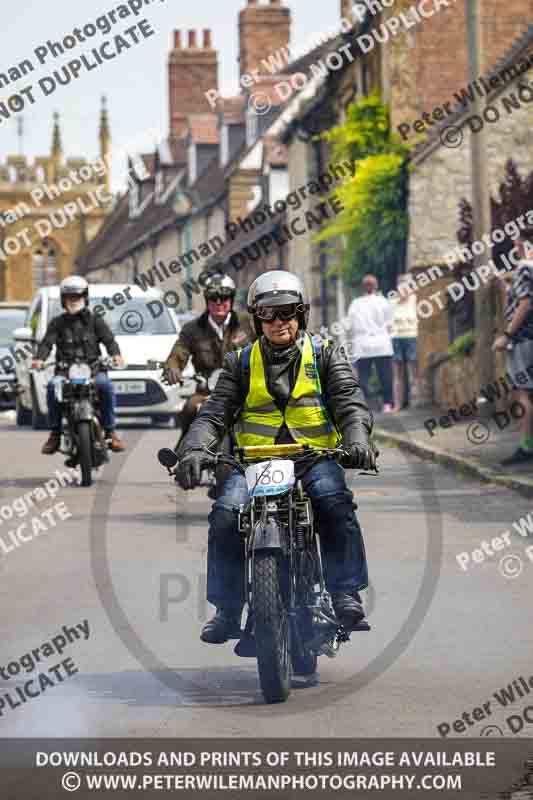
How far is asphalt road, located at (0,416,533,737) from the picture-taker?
673 centimetres

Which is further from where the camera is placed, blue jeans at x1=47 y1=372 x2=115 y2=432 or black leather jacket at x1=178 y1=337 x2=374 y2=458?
blue jeans at x1=47 y1=372 x2=115 y2=432

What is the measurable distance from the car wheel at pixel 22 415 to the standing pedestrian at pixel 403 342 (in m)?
5.39

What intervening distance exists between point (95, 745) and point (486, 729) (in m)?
1.35

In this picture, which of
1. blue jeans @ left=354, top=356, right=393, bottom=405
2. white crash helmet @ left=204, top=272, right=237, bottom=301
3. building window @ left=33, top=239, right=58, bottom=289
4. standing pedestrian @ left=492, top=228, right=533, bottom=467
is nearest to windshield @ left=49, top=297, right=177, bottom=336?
blue jeans @ left=354, top=356, right=393, bottom=405

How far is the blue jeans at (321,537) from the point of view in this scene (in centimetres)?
727

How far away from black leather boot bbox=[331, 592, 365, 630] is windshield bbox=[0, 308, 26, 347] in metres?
24.7

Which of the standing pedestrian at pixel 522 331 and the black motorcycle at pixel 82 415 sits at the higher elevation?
the standing pedestrian at pixel 522 331

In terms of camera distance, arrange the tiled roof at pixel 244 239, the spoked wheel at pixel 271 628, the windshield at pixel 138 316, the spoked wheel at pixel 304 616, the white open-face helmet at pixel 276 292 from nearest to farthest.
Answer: the spoked wheel at pixel 271 628, the spoked wheel at pixel 304 616, the white open-face helmet at pixel 276 292, the windshield at pixel 138 316, the tiled roof at pixel 244 239

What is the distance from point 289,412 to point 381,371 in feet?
59.8

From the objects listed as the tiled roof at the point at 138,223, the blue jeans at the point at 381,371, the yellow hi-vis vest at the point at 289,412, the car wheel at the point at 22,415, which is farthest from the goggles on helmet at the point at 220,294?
the tiled roof at the point at 138,223

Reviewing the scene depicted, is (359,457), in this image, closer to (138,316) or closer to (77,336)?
(77,336)

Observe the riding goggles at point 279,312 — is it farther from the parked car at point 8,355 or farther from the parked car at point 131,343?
the parked car at point 8,355

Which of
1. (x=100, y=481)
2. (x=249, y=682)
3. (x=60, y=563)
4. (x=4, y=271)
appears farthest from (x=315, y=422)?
(x=4, y=271)

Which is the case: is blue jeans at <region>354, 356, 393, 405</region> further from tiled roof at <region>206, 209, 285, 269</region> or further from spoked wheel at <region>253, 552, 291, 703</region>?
tiled roof at <region>206, 209, 285, 269</region>
